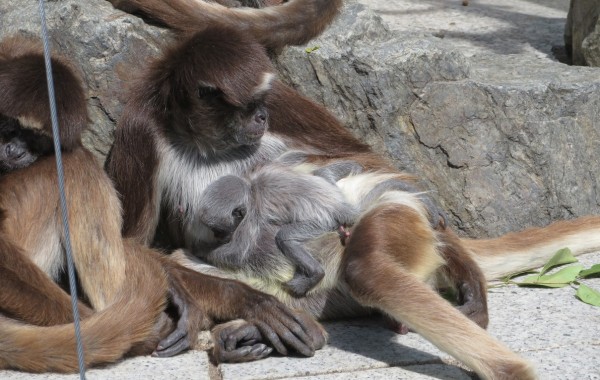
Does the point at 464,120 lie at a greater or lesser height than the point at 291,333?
greater

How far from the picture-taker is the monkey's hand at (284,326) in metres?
5.53

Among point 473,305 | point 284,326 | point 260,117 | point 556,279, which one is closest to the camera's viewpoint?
point 284,326

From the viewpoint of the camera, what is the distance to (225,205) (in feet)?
19.2

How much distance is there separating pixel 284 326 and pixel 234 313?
367 millimetres

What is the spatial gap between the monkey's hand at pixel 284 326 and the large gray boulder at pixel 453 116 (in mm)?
1644

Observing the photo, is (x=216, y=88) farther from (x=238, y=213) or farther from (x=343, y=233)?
(x=343, y=233)

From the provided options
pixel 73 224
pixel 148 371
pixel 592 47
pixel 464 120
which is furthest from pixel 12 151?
pixel 592 47

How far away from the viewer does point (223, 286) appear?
5.88m

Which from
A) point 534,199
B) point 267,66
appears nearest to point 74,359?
point 267,66

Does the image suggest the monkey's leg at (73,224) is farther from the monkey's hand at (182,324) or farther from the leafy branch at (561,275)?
the leafy branch at (561,275)

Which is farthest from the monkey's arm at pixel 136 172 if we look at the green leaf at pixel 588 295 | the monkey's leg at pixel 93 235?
the green leaf at pixel 588 295

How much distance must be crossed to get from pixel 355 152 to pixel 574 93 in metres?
1.61

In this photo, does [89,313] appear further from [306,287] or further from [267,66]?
[267,66]

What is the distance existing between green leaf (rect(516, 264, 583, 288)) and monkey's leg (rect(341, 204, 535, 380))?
0.84m
